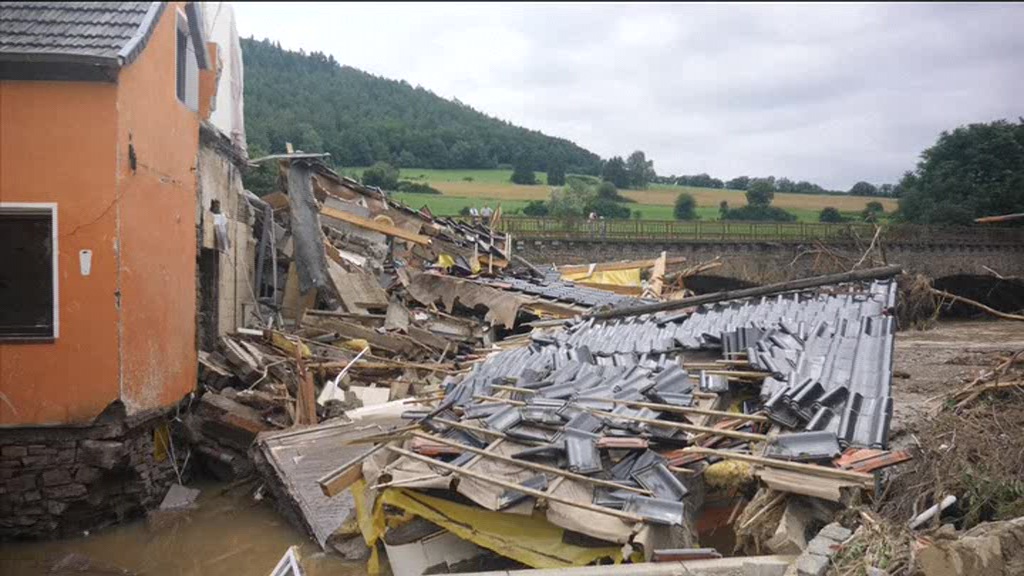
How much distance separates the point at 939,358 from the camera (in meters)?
14.1

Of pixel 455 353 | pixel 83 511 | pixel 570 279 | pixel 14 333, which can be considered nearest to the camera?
pixel 14 333

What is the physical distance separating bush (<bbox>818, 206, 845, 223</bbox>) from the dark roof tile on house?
27.1 m

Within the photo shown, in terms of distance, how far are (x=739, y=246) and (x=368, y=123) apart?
24464 mm

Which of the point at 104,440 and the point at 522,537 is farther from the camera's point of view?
→ the point at 104,440

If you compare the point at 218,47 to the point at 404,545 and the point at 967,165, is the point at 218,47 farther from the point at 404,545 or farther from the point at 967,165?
the point at 967,165

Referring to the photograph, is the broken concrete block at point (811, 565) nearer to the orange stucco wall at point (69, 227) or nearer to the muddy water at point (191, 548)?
the muddy water at point (191, 548)

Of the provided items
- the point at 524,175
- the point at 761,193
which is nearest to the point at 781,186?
the point at 761,193

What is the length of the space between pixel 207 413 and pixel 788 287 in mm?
8661

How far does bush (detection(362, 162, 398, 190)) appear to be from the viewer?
124ft

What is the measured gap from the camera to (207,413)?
33.1 ft

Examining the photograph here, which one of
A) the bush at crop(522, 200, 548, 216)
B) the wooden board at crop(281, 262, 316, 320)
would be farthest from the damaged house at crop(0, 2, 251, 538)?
the bush at crop(522, 200, 548, 216)

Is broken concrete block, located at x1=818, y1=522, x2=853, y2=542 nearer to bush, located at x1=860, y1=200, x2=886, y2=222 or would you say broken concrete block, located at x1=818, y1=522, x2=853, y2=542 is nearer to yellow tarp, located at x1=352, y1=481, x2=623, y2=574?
yellow tarp, located at x1=352, y1=481, x2=623, y2=574

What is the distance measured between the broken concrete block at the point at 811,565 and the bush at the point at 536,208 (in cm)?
3537

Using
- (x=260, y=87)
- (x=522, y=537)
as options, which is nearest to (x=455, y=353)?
(x=522, y=537)
